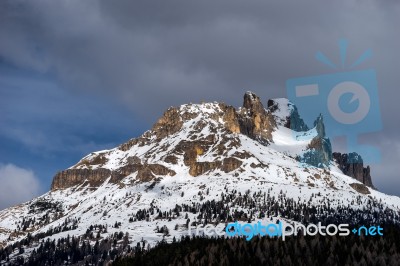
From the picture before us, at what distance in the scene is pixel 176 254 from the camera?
1506 inches

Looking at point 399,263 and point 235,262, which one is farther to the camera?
point 235,262

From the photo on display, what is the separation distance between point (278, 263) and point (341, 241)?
Answer: 8.09 metres

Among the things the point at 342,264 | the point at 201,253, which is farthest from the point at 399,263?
the point at 201,253

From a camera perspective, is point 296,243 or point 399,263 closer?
point 399,263

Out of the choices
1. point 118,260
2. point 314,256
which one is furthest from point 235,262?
point 118,260

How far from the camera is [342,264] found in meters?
29.1

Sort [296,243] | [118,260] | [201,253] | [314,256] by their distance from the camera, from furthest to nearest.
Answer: [118,260] → [201,253] → [296,243] → [314,256]

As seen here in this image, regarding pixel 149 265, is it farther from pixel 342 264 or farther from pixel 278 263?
pixel 342 264

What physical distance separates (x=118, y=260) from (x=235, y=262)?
41.5 feet

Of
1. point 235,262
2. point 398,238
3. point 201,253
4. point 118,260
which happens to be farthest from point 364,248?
point 118,260

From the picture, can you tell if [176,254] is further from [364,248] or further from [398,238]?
[398,238]

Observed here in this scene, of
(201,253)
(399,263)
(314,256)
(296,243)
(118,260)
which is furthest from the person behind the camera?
(118,260)

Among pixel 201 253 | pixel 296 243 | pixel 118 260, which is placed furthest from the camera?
A: pixel 118 260

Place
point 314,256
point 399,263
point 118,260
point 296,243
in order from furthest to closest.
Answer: point 118,260, point 296,243, point 314,256, point 399,263
